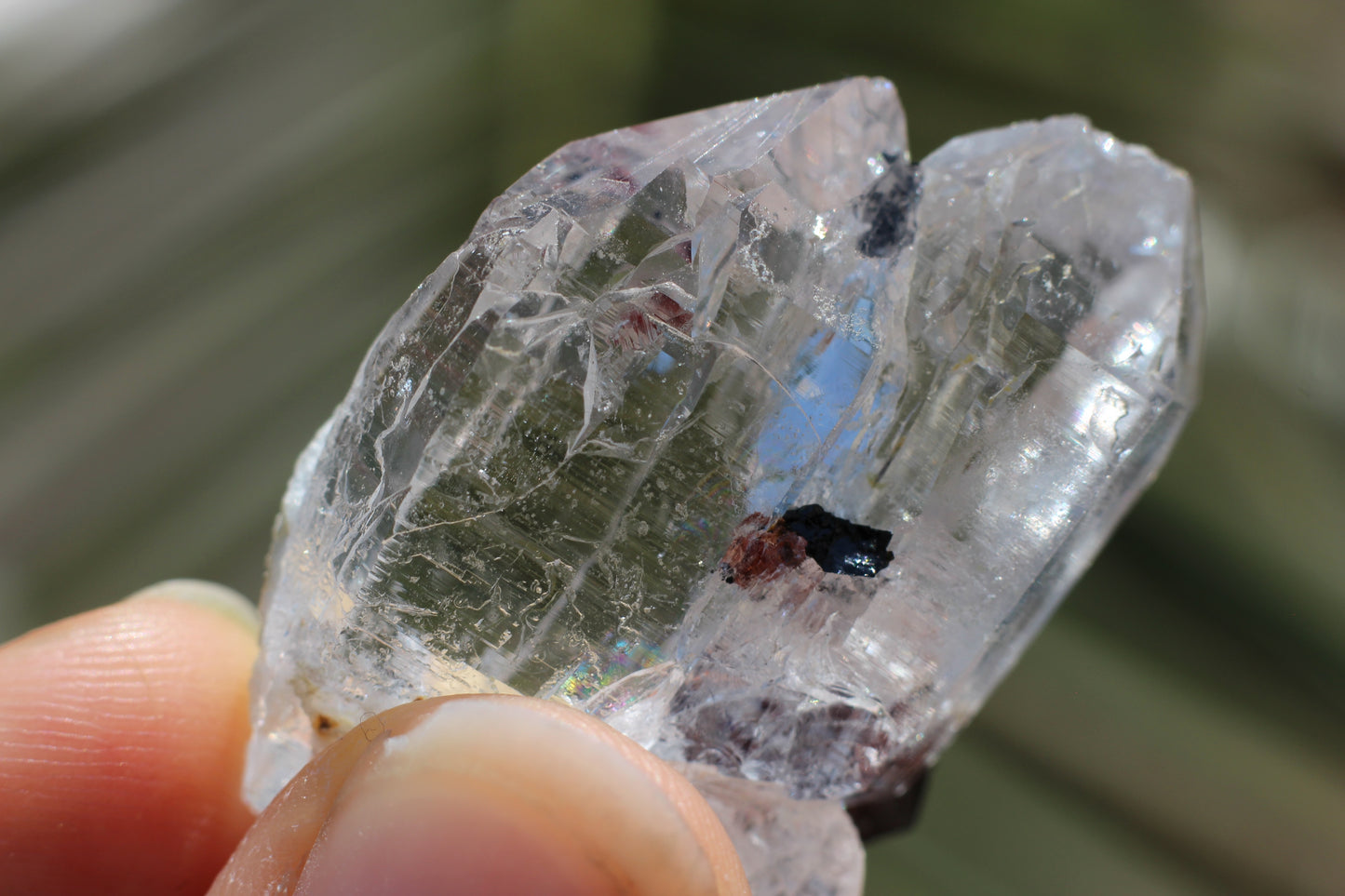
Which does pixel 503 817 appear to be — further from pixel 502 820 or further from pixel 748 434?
pixel 748 434

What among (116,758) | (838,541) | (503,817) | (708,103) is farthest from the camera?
(708,103)

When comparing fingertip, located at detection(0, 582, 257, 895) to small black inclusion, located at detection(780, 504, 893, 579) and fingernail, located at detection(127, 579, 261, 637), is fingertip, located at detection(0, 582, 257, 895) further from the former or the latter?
small black inclusion, located at detection(780, 504, 893, 579)

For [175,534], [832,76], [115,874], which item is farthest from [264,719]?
[832,76]

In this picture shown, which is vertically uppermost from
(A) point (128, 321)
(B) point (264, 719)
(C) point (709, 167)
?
(C) point (709, 167)

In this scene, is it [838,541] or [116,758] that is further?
[116,758]

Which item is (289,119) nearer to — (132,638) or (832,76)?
(832,76)

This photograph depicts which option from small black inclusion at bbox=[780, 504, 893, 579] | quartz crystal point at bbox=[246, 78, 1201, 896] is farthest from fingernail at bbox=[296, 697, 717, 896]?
small black inclusion at bbox=[780, 504, 893, 579]

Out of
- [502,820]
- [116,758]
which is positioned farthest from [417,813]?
[116,758]
